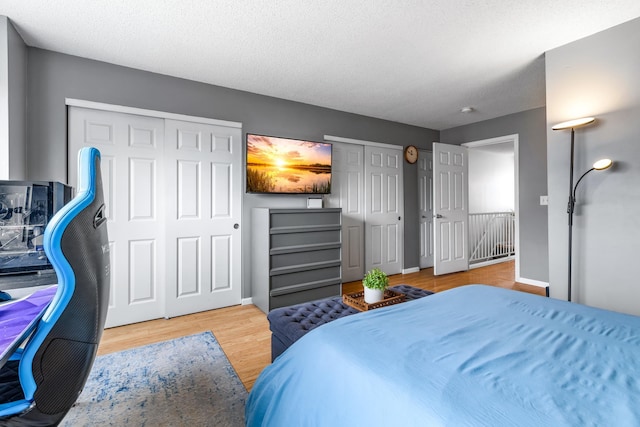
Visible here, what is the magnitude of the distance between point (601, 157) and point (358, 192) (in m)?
2.54

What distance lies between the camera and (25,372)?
77 cm

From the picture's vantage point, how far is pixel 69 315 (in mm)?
835

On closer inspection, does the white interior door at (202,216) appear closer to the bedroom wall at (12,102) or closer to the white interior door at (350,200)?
the bedroom wall at (12,102)

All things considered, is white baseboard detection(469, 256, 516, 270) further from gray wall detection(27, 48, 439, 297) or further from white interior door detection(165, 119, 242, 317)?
white interior door detection(165, 119, 242, 317)

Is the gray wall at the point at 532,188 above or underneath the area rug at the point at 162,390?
above

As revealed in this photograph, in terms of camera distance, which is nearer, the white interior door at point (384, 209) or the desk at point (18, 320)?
the desk at point (18, 320)

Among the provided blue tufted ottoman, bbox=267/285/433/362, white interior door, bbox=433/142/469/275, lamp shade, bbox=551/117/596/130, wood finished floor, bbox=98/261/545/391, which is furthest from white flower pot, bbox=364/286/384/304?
white interior door, bbox=433/142/469/275

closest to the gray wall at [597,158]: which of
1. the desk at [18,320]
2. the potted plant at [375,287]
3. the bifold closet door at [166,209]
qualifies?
the potted plant at [375,287]

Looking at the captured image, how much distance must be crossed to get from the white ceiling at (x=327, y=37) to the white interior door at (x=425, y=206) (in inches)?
68.0

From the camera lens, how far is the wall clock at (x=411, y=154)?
478 cm

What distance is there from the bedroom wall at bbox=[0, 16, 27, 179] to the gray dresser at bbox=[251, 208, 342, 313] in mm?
1910

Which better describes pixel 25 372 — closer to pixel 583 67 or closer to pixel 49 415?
pixel 49 415

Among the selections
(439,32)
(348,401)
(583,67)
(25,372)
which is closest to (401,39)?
(439,32)

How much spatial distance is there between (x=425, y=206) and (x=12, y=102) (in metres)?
5.00
